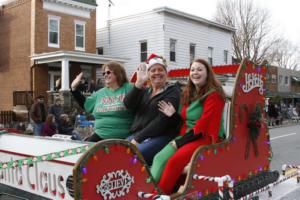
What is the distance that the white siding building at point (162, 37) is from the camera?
74.9 ft

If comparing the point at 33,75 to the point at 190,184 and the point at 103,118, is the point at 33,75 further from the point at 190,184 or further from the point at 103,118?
the point at 190,184

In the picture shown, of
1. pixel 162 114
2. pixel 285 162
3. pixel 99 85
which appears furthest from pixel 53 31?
pixel 162 114

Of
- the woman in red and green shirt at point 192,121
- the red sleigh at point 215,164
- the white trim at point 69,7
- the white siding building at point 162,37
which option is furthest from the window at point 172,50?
the woman in red and green shirt at point 192,121

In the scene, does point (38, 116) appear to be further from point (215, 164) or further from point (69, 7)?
point (69, 7)

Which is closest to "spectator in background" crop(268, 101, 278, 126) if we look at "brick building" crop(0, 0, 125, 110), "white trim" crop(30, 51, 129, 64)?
"brick building" crop(0, 0, 125, 110)

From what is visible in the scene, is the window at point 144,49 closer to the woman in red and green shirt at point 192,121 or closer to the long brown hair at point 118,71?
the long brown hair at point 118,71

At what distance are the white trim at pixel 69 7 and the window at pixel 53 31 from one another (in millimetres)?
578

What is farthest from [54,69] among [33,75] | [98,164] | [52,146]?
[98,164]

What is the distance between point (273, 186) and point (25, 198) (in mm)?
2692

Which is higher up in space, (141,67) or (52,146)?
(141,67)

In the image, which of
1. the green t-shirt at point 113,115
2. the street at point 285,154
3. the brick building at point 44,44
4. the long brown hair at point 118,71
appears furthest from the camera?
the brick building at point 44,44

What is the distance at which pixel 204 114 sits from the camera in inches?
129

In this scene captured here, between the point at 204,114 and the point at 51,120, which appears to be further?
the point at 51,120

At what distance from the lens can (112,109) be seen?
3854 millimetres
